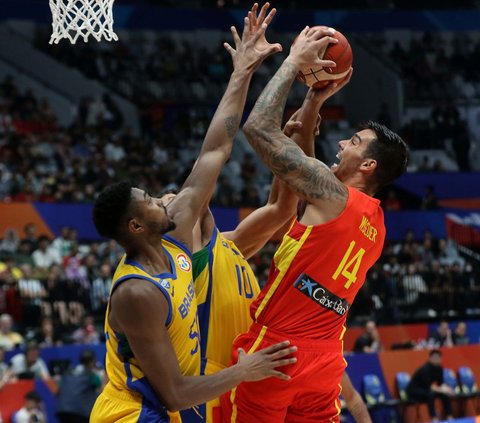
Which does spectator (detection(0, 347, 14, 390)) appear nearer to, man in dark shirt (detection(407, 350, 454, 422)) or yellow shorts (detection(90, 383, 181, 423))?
man in dark shirt (detection(407, 350, 454, 422))

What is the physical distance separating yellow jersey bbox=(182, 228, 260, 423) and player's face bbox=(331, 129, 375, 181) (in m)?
0.77

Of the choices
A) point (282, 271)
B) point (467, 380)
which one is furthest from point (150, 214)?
point (467, 380)

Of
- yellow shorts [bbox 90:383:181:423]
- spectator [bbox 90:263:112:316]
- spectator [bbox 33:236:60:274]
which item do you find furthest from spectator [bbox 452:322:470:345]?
yellow shorts [bbox 90:383:181:423]

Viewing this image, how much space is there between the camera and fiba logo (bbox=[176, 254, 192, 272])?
422 cm

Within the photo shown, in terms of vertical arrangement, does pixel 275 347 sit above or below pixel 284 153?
below

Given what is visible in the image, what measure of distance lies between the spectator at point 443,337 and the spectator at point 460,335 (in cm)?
9

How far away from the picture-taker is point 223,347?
4.73m

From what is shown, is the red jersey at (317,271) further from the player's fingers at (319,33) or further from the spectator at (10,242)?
the spectator at (10,242)

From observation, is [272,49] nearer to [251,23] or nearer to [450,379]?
[251,23]

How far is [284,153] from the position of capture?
4230 millimetres

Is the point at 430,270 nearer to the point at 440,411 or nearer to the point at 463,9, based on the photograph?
the point at 440,411

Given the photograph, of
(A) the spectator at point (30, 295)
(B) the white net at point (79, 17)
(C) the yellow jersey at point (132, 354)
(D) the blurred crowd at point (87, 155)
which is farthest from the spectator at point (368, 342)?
(C) the yellow jersey at point (132, 354)

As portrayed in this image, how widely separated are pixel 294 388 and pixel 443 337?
1059cm

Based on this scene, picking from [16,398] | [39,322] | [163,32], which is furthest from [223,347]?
[163,32]
